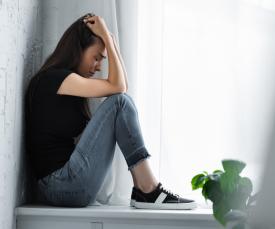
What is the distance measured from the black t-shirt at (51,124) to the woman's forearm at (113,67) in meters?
0.17

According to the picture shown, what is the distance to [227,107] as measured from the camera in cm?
224

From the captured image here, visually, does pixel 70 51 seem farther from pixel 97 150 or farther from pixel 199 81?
pixel 199 81

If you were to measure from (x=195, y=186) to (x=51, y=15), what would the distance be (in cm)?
134

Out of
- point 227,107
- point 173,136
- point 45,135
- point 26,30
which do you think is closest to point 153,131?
point 173,136

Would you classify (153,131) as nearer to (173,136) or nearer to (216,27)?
(173,136)

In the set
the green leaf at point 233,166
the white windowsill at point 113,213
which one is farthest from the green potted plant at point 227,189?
the white windowsill at point 113,213

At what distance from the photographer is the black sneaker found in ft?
6.40

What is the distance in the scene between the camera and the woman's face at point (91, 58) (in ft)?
6.90

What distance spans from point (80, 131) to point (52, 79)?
27 cm

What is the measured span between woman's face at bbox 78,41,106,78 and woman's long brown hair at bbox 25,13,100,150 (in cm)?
2

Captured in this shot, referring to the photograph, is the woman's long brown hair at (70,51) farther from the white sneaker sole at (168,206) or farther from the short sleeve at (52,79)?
the white sneaker sole at (168,206)

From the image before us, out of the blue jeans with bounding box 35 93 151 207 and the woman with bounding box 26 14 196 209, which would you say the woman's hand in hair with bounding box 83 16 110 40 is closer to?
the woman with bounding box 26 14 196 209

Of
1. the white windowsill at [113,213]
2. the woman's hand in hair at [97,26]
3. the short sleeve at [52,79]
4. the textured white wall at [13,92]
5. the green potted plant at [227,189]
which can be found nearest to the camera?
the green potted plant at [227,189]

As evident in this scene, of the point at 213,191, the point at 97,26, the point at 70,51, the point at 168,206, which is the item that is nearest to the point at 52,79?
the point at 70,51
